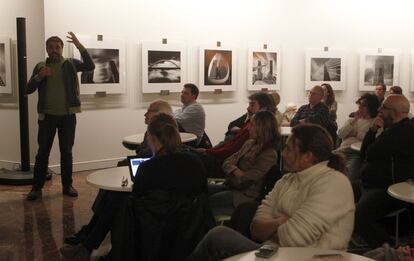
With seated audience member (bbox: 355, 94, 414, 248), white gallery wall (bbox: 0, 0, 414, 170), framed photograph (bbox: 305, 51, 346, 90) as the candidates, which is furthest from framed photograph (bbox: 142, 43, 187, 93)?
seated audience member (bbox: 355, 94, 414, 248)

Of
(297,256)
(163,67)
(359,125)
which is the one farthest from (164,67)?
(297,256)

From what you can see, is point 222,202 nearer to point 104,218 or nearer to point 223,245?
point 104,218

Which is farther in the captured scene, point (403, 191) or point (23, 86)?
point (23, 86)

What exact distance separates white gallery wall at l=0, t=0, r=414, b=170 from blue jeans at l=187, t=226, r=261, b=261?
18.9ft

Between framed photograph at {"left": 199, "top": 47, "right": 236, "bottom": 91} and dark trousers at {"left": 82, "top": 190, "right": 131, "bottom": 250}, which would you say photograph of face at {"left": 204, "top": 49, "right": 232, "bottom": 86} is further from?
dark trousers at {"left": 82, "top": 190, "right": 131, "bottom": 250}

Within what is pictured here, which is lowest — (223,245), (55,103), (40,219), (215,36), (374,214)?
(40,219)

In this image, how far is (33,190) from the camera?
676 cm

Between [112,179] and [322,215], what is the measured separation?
1903 mm

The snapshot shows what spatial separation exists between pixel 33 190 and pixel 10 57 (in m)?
2.57

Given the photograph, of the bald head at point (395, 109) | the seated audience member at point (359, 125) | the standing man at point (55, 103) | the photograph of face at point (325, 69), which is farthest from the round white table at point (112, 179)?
the photograph of face at point (325, 69)

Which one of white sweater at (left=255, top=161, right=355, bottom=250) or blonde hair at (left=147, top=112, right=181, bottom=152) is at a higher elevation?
blonde hair at (left=147, top=112, right=181, bottom=152)

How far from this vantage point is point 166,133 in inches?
145

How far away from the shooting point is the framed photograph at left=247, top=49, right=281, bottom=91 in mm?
10338

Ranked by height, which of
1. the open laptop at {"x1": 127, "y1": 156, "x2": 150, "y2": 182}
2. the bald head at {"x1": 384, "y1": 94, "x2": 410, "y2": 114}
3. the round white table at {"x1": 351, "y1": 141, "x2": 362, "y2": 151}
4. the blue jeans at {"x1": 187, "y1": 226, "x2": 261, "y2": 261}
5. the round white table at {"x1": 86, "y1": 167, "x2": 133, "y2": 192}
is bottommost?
the blue jeans at {"x1": 187, "y1": 226, "x2": 261, "y2": 261}
